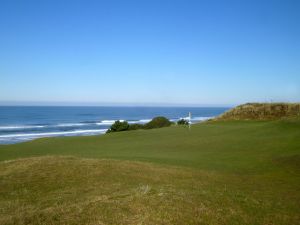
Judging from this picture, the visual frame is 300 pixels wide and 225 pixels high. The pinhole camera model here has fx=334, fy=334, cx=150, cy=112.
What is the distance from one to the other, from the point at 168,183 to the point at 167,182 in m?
0.25

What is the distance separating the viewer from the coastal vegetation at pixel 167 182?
7.46 m

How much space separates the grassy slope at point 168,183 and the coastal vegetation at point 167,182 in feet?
0.08

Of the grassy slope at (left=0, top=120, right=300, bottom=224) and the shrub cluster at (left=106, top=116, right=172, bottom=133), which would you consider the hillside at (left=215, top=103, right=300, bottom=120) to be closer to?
the shrub cluster at (left=106, top=116, right=172, bottom=133)

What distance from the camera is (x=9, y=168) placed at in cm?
1544

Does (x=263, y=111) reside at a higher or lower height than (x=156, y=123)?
higher

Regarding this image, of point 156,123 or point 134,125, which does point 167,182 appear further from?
point 156,123

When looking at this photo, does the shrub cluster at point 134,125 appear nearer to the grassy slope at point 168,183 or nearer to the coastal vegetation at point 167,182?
the coastal vegetation at point 167,182

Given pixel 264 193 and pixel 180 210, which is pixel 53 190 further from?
pixel 264 193

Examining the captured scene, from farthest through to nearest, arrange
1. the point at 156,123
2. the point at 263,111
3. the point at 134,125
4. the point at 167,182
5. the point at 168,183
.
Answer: the point at 156,123, the point at 134,125, the point at 263,111, the point at 167,182, the point at 168,183

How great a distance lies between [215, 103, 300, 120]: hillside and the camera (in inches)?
1649

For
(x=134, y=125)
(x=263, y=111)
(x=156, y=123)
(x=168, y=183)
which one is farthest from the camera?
(x=156, y=123)

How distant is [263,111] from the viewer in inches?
1690

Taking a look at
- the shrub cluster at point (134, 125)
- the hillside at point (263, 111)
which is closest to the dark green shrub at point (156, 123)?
the shrub cluster at point (134, 125)

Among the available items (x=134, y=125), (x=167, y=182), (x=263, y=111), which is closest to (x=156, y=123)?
(x=134, y=125)
